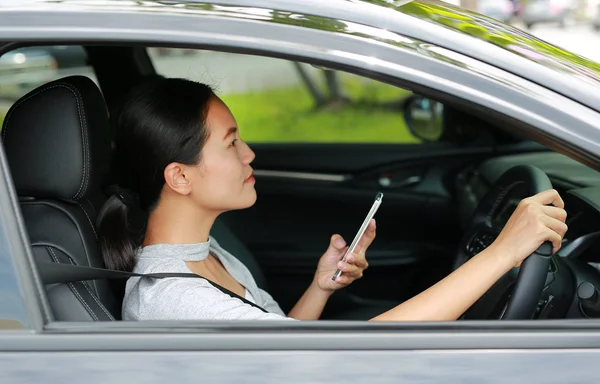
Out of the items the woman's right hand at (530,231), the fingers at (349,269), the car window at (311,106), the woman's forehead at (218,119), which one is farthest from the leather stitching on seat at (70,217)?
the car window at (311,106)

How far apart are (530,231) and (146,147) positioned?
83 cm

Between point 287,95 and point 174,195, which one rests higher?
point 174,195

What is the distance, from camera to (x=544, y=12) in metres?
20.1

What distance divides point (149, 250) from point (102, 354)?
0.60m

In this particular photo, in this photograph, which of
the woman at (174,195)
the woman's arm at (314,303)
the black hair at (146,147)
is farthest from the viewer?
the woman's arm at (314,303)

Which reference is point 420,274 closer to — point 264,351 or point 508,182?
point 508,182

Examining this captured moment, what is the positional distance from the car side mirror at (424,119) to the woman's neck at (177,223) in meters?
1.87

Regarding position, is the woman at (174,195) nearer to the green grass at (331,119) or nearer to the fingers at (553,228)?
the fingers at (553,228)

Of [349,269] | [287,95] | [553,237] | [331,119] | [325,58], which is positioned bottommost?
[287,95]

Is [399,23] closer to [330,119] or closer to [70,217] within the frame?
[70,217]

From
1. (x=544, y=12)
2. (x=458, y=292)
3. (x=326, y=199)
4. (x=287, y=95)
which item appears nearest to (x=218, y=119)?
(x=458, y=292)

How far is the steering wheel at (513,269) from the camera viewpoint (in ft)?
5.32

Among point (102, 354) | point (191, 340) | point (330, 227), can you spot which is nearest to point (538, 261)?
point (191, 340)

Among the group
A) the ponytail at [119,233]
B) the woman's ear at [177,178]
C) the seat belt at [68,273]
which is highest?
the woman's ear at [177,178]
